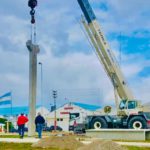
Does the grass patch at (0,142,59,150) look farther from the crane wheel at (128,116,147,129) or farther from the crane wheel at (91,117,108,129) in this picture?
the crane wheel at (91,117,108,129)

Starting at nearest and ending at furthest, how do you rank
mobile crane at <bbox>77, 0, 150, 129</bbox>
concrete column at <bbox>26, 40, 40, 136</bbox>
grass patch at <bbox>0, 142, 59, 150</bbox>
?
grass patch at <bbox>0, 142, 59, 150</bbox> < concrete column at <bbox>26, 40, 40, 136</bbox> < mobile crane at <bbox>77, 0, 150, 129</bbox>

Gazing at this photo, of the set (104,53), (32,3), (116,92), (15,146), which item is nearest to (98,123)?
(116,92)

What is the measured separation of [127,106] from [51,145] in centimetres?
1860

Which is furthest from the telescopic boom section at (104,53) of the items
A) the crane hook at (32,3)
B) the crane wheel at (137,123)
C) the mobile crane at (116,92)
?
the crane hook at (32,3)

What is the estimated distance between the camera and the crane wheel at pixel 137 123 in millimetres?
37094

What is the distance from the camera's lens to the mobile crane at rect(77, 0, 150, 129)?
3784cm

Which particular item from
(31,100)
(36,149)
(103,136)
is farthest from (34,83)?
(36,149)

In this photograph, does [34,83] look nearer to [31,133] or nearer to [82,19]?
[31,133]

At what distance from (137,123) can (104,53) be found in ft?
20.6

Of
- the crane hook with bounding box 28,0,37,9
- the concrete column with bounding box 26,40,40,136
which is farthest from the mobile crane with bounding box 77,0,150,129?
the crane hook with bounding box 28,0,37,9

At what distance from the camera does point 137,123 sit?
1475 inches

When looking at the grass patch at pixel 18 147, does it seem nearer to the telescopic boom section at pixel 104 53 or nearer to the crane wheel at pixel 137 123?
the crane wheel at pixel 137 123

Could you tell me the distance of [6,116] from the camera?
235ft

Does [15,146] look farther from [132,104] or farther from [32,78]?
[132,104]
